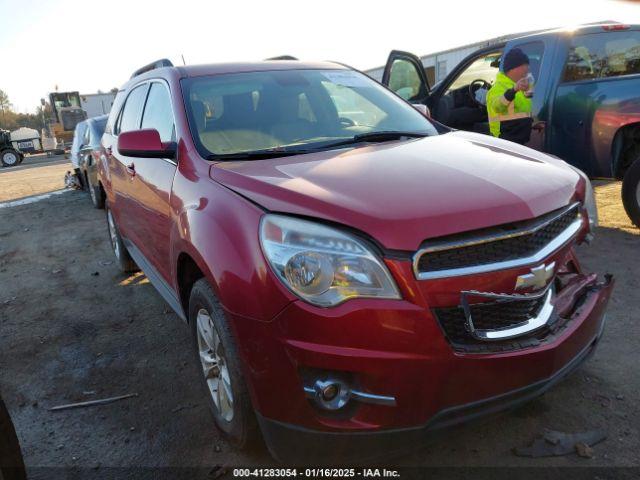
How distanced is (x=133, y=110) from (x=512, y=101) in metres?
3.58

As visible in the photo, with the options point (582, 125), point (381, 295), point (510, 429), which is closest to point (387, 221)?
point (381, 295)

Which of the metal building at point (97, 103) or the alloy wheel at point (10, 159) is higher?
the metal building at point (97, 103)

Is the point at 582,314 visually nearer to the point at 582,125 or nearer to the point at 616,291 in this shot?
the point at 616,291

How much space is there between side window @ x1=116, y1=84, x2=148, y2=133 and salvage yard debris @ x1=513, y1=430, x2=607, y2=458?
3.27 m

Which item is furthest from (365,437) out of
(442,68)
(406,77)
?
(442,68)

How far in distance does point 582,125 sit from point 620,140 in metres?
0.36

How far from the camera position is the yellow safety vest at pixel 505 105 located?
17.4 feet

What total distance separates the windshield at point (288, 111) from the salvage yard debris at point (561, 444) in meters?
1.70

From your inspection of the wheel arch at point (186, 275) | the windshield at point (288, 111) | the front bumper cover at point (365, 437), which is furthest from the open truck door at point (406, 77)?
the front bumper cover at point (365, 437)

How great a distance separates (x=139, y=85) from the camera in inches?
159

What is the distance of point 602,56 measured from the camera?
5.21m

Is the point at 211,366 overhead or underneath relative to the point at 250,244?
underneath

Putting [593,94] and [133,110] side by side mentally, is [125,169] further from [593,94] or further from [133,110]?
[593,94]

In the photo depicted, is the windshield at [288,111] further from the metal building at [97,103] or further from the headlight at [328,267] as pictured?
the metal building at [97,103]
